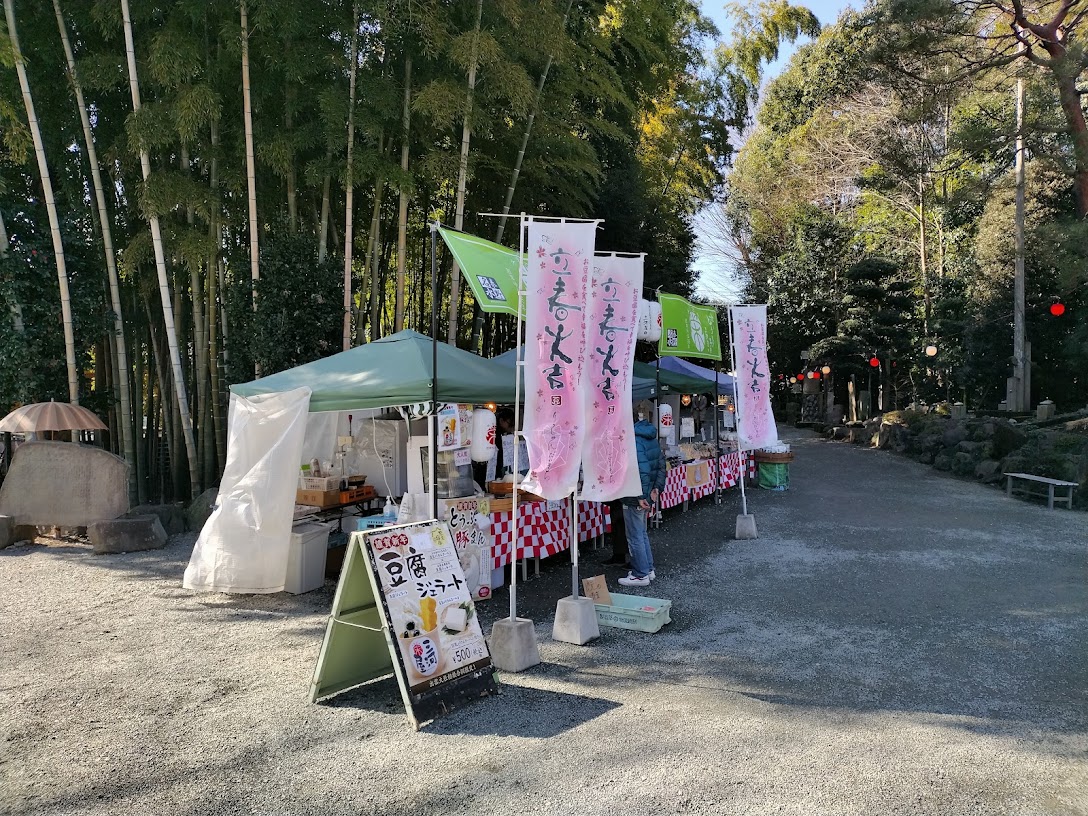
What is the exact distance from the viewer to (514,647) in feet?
13.0

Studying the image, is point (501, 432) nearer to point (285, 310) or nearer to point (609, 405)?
point (609, 405)

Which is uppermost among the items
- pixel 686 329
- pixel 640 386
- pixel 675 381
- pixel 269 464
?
pixel 686 329

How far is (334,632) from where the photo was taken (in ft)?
11.6

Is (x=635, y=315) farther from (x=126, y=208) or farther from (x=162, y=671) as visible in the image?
(x=126, y=208)

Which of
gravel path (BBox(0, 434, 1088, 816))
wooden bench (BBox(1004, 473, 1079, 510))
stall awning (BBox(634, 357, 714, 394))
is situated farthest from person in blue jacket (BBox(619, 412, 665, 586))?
wooden bench (BBox(1004, 473, 1079, 510))

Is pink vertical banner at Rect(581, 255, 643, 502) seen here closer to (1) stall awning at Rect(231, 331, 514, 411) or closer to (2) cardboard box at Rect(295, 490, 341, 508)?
(1) stall awning at Rect(231, 331, 514, 411)

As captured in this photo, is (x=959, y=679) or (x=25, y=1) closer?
(x=959, y=679)

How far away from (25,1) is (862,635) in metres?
9.07

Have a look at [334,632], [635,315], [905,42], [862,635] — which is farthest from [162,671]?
[905,42]

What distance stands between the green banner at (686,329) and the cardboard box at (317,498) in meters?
3.29

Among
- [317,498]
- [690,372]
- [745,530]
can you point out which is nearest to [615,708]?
[317,498]

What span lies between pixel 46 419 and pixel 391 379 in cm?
419

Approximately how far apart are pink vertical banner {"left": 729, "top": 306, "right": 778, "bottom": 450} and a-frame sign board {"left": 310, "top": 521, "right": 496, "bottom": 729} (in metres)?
4.74

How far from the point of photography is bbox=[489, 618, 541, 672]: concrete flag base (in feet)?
12.9
